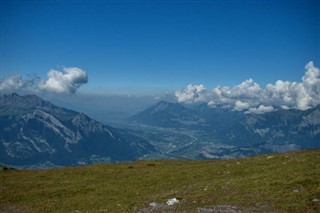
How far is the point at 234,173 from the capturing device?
138ft

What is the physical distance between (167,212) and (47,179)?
35.9 m

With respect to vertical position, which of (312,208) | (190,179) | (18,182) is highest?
(312,208)

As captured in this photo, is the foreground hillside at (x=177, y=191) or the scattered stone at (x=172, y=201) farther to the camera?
the scattered stone at (x=172, y=201)

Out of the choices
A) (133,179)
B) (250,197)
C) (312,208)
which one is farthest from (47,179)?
(312,208)

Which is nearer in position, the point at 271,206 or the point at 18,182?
the point at 271,206

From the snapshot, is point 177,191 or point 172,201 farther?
point 177,191

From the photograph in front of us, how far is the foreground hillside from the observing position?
2633 cm

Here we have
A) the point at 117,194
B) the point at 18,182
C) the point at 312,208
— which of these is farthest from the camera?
the point at 18,182

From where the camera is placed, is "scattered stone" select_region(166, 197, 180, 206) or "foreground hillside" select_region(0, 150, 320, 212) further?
"scattered stone" select_region(166, 197, 180, 206)

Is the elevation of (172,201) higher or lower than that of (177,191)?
higher

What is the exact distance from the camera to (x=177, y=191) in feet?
116

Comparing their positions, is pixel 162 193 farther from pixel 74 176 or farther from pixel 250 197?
pixel 74 176

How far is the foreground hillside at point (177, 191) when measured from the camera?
26.3m

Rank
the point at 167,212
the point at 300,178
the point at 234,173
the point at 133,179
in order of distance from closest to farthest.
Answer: the point at 167,212 → the point at 300,178 → the point at 234,173 → the point at 133,179
